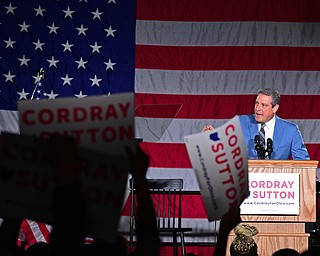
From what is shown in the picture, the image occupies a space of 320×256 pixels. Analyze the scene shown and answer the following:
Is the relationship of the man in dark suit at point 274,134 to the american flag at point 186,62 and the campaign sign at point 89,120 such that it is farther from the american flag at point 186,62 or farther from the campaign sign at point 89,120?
the campaign sign at point 89,120

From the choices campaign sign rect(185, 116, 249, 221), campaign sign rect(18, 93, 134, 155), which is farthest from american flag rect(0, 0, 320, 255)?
campaign sign rect(18, 93, 134, 155)

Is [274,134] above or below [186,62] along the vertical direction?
below

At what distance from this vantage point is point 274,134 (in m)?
6.70

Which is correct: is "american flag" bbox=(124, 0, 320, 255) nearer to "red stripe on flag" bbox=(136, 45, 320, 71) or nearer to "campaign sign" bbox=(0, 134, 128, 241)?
"red stripe on flag" bbox=(136, 45, 320, 71)

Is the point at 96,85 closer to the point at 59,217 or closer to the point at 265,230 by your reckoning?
the point at 265,230

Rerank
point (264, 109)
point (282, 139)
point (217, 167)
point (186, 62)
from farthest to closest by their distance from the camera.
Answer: point (186, 62), point (264, 109), point (282, 139), point (217, 167)

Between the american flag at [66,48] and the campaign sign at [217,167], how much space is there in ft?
17.2

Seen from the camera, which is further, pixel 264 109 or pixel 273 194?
pixel 264 109

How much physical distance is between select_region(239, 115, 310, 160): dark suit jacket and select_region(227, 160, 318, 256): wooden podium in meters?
0.75

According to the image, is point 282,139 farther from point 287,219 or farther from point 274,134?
point 287,219

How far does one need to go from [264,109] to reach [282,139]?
0.31 m

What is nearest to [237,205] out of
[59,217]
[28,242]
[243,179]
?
[243,179]

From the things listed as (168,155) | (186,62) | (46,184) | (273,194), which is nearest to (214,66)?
(186,62)

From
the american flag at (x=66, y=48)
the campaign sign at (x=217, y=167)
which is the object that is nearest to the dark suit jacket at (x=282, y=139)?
the american flag at (x=66, y=48)
